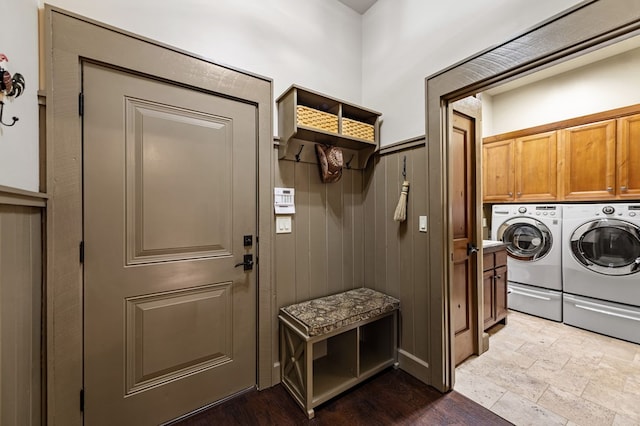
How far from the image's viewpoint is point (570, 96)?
10.5 ft

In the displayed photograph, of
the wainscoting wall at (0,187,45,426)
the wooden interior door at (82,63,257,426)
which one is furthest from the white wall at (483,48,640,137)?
the wainscoting wall at (0,187,45,426)

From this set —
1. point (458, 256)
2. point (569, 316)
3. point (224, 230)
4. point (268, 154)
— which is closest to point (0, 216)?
point (224, 230)

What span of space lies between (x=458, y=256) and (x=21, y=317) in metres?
2.57

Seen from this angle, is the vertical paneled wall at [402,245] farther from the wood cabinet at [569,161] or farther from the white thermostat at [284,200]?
the wood cabinet at [569,161]

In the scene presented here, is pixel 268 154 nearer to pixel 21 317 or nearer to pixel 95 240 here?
pixel 95 240

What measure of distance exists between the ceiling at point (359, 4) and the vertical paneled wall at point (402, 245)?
1364 millimetres

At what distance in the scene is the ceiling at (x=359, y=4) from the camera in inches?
90.0

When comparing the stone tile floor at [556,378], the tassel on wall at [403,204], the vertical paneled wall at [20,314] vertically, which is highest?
the tassel on wall at [403,204]

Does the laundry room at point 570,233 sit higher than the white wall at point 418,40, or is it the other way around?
the white wall at point 418,40

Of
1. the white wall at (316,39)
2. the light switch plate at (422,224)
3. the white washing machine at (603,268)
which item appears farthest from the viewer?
the white washing machine at (603,268)

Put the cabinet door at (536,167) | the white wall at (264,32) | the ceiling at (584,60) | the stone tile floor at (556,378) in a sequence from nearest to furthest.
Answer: the white wall at (264,32) → the stone tile floor at (556,378) → the ceiling at (584,60) → the cabinet door at (536,167)

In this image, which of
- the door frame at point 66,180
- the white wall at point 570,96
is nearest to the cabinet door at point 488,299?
the white wall at point 570,96

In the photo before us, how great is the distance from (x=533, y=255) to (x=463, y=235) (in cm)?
175

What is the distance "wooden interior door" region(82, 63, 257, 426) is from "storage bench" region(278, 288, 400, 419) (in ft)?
1.00
